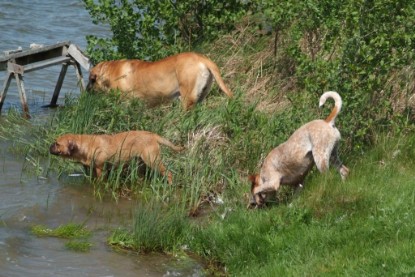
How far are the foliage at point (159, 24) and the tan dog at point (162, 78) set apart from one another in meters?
0.61

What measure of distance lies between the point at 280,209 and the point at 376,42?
7.56 ft

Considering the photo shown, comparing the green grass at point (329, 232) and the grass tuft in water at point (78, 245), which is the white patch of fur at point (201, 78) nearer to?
the green grass at point (329, 232)

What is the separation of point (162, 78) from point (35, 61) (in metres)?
3.03

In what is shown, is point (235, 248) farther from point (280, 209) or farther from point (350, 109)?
point (350, 109)

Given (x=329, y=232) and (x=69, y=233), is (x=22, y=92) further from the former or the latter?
(x=329, y=232)

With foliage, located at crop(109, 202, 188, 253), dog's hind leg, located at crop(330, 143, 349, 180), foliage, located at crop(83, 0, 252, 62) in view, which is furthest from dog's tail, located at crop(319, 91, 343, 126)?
foliage, located at crop(83, 0, 252, 62)

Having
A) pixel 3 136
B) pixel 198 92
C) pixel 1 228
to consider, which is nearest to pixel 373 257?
pixel 1 228

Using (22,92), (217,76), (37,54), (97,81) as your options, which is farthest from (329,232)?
(37,54)

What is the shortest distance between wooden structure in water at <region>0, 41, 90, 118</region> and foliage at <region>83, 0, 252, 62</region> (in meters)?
0.73

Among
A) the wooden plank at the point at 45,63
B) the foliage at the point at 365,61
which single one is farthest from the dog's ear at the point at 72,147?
the wooden plank at the point at 45,63

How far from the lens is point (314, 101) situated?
1133 centimetres

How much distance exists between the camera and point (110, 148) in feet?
37.2

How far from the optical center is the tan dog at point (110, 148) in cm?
1117

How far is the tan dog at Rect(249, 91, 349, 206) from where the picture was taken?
9703 millimetres
